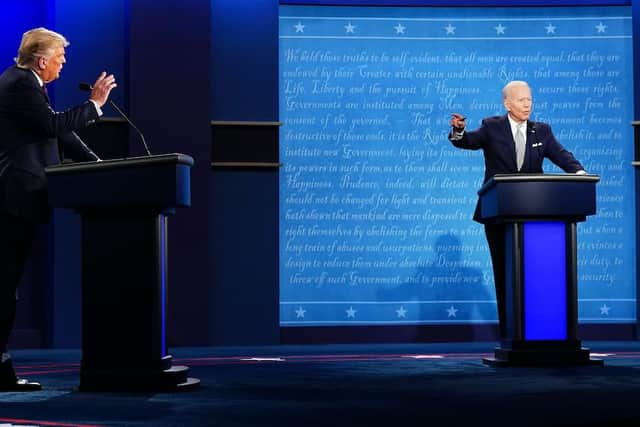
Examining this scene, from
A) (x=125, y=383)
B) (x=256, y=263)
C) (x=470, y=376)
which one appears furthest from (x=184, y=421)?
(x=256, y=263)

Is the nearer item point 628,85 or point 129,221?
Result: point 129,221

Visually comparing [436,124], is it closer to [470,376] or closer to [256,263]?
[256,263]

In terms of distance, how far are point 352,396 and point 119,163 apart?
1.19 m

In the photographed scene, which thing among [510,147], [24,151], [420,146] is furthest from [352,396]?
[420,146]

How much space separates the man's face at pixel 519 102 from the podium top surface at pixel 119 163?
7.09 feet

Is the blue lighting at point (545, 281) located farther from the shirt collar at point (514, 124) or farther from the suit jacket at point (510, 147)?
the shirt collar at point (514, 124)

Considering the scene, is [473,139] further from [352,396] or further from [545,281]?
[352,396]

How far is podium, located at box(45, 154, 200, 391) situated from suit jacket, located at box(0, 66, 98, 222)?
0.25 ft

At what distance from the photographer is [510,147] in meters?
5.40

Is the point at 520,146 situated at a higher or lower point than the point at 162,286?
higher

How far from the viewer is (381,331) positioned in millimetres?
6906

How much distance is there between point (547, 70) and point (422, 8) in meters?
0.93

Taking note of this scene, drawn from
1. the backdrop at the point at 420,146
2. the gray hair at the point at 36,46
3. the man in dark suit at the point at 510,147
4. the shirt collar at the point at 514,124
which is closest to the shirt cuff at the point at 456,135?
the man in dark suit at the point at 510,147

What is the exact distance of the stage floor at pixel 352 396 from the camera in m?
3.05
